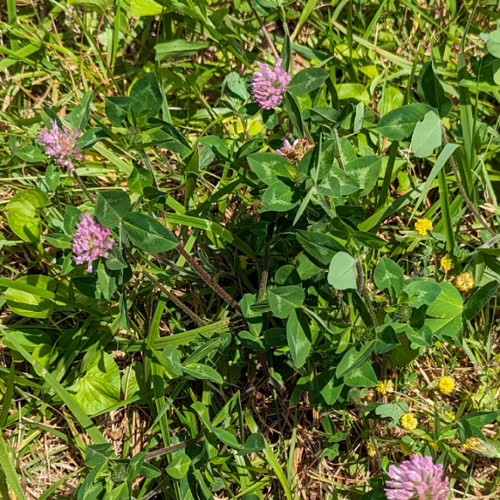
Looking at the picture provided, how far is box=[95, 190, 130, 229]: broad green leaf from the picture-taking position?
1.81 metres

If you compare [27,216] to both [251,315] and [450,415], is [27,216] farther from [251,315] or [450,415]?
[450,415]

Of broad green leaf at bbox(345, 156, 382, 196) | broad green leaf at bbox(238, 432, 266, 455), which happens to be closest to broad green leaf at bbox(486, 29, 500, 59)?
broad green leaf at bbox(345, 156, 382, 196)

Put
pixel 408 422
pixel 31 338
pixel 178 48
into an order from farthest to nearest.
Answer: pixel 178 48, pixel 31 338, pixel 408 422

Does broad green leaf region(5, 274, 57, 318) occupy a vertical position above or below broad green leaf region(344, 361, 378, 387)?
below

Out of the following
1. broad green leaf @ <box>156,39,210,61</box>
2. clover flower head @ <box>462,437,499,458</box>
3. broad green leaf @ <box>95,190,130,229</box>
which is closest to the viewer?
broad green leaf @ <box>95,190,130,229</box>

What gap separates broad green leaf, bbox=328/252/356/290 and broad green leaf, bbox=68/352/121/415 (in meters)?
1.46

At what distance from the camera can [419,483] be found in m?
1.88

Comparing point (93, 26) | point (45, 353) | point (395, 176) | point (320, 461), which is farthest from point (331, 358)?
point (93, 26)

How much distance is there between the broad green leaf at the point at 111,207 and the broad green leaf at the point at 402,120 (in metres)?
0.98

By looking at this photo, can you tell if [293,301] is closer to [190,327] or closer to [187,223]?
[187,223]

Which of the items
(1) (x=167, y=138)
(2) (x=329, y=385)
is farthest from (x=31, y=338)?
(2) (x=329, y=385)

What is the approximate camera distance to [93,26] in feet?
11.5

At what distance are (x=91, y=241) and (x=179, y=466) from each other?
1005 mm

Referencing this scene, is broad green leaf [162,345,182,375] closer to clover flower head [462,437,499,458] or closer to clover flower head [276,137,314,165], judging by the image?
clover flower head [276,137,314,165]
